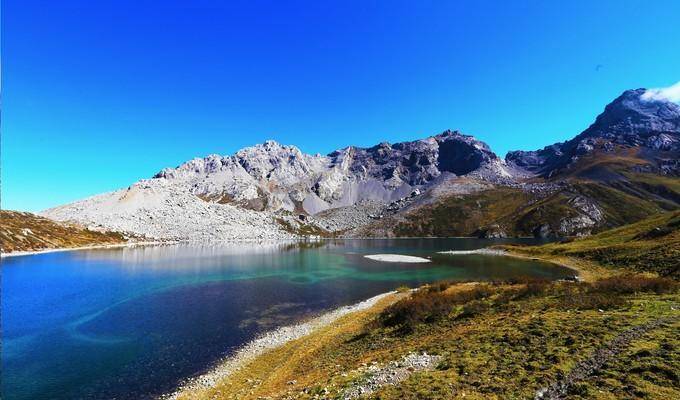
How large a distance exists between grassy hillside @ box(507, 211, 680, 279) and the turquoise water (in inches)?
487

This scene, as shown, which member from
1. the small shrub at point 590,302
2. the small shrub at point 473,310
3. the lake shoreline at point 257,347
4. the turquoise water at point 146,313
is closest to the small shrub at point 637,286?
the small shrub at point 590,302

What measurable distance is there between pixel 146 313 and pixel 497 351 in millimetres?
57676

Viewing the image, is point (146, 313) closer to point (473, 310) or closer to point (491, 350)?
point (473, 310)

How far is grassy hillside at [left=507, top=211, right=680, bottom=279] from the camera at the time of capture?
67.2m

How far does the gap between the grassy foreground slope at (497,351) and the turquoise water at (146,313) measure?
1024 cm

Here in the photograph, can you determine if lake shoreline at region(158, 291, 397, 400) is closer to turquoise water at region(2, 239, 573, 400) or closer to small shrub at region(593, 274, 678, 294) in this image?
turquoise water at region(2, 239, 573, 400)

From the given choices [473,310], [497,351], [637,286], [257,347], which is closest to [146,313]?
[257,347]

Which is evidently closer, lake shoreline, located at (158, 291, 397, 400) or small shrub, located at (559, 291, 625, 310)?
lake shoreline, located at (158, 291, 397, 400)

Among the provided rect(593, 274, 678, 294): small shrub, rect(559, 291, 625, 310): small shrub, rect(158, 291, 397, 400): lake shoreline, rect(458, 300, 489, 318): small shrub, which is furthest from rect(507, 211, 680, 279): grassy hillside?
rect(158, 291, 397, 400): lake shoreline

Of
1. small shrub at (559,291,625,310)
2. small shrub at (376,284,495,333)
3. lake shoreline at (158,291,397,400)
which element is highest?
small shrub at (559,291,625,310)

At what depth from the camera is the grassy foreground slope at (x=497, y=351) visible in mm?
17505

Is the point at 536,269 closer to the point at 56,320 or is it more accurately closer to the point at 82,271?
the point at 56,320

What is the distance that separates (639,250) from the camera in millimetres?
81750

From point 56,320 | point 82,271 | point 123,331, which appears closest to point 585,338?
point 123,331
